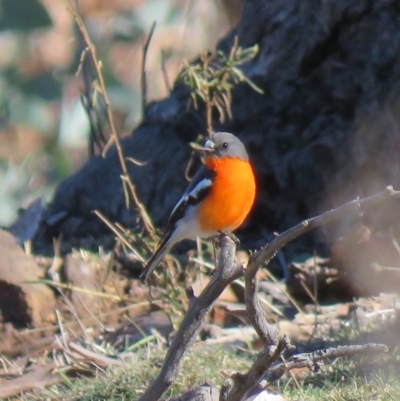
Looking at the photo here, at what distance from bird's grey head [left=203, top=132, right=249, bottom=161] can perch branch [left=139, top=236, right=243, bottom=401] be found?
9.09 ft

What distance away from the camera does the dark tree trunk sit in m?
6.52

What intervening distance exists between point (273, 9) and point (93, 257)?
2.41 m

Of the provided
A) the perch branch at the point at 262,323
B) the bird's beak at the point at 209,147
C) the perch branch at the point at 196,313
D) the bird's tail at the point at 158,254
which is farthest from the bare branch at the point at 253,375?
the bird's beak at the point at 209,147

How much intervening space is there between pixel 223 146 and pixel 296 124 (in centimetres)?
102

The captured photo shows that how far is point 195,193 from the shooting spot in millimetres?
6219

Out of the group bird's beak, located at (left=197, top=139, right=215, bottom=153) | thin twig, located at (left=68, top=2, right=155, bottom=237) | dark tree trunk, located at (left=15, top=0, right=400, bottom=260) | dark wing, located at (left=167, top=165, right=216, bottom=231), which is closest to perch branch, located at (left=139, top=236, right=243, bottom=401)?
thin twig, located at (left=68, top=2, right=155, bottom=237)

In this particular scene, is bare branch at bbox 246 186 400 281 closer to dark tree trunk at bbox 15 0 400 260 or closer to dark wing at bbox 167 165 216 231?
dark wing at bbox 167 165 216 231

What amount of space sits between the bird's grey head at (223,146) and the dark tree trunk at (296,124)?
0.75 metres

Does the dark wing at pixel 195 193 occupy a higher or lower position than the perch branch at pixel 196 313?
lower

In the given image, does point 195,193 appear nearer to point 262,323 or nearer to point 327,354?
point 262,323

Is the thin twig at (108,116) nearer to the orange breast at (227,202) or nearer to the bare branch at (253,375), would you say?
the orange breast at (227,202)

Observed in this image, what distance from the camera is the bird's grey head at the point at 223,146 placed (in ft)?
20.6

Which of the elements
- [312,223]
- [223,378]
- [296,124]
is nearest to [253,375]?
[312,223]

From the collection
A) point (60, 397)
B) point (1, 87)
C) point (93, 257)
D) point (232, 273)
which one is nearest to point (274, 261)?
point (93, 257)
